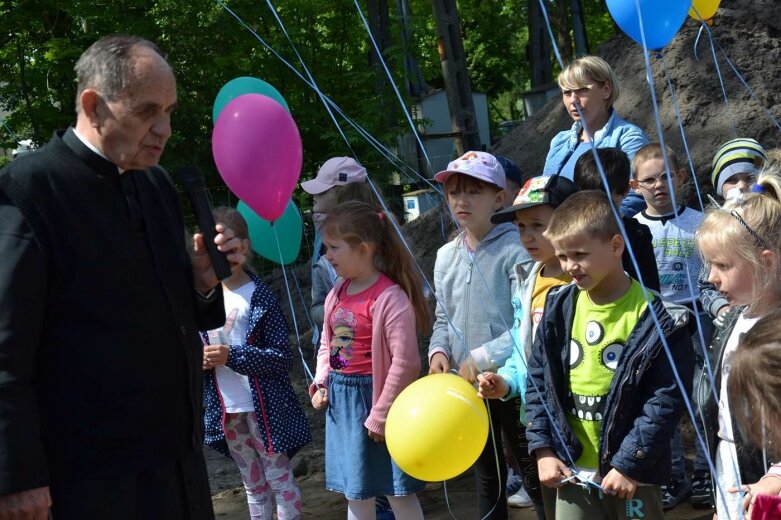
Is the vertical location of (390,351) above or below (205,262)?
below

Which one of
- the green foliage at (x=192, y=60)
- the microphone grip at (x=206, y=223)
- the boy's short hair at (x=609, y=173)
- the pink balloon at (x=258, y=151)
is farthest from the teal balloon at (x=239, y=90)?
the green foliage at (x=192, y=60)

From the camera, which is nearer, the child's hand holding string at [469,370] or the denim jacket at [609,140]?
the child's hand holding string at [469,370]

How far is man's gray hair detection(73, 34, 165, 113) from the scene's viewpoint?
2.44 metres

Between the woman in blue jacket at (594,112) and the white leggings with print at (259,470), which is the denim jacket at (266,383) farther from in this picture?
the woman in blue jacket at (594,112)

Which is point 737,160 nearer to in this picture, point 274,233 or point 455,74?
point 274,233

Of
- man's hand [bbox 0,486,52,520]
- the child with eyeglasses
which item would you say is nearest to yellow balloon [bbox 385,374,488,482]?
the child with eyeglasses

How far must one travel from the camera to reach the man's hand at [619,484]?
2947 mm

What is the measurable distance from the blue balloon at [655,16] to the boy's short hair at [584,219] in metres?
1.50

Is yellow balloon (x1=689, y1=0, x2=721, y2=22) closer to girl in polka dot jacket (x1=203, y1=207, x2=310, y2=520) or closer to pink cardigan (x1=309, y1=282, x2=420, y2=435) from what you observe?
pink cardigan (x1=309, y1=282, x2=420, y2=435)

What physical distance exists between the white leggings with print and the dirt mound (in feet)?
12.0

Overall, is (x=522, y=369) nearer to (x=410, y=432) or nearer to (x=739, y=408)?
(x=410, y=432)

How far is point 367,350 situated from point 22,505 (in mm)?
1889

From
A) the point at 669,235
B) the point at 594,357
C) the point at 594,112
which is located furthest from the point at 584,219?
the point at 594,112

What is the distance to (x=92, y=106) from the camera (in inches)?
97.8
